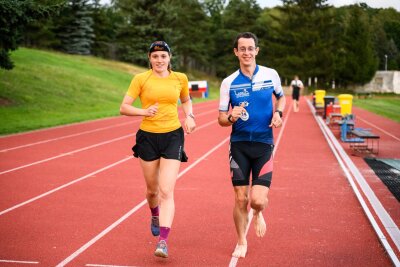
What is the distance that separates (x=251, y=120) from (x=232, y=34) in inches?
3303

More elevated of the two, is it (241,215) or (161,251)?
(241,215)

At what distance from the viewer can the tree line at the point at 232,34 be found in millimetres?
62969

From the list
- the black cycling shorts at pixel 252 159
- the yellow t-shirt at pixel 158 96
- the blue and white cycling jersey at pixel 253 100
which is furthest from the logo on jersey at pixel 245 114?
the yellow t-shirt at pixel 158 96

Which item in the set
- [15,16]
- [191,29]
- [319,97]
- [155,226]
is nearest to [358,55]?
[191,29]

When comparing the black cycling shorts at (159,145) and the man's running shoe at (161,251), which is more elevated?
the black cycling shorts at (159,145)

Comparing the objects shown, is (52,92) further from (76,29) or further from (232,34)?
(232,34)

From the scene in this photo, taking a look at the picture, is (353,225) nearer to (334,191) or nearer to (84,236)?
(334,191)

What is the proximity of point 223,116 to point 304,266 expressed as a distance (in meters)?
1.64

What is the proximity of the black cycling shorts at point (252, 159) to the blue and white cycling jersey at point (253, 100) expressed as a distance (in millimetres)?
68

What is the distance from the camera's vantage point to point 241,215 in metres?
5.39

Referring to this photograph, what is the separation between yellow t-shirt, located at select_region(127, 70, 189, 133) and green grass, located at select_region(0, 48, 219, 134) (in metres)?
13.9

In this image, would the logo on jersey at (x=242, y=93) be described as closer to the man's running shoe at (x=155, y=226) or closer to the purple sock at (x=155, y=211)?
the purple sock at (x=155, y=211)

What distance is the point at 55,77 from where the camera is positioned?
37.3 meters

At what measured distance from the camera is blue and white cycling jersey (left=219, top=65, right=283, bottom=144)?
518 cm
